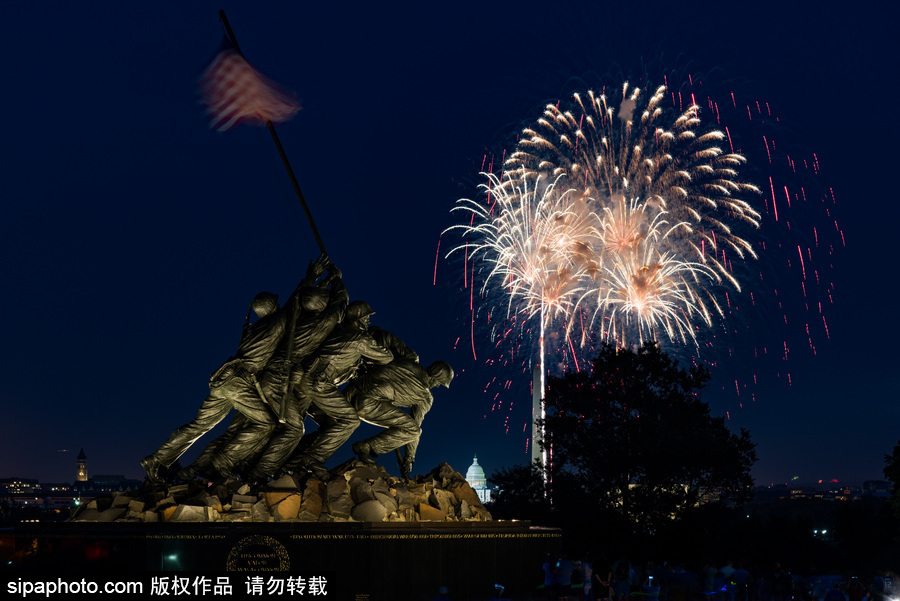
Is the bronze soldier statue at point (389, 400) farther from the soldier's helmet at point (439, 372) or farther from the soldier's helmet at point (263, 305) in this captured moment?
the soldier's helmet at point (263, 305)

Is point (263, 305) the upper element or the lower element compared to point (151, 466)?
upper

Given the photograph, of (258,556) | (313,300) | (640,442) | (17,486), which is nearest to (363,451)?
(313,300)

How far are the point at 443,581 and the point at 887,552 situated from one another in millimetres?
37416

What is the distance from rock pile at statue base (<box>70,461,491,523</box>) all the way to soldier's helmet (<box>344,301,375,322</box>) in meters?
2.58

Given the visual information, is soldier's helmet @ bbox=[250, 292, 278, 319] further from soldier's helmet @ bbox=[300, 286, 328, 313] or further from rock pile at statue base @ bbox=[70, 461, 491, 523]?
rock pile at statue base @ bbox=[70, 461, 491, 523]

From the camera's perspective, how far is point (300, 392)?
16000 millimetres

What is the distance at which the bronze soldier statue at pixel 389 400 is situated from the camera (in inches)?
656

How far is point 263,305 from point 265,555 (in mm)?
4335

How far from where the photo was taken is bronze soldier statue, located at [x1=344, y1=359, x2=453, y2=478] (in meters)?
16.7

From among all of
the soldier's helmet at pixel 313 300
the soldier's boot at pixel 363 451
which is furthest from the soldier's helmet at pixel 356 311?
the soldier's boot at pixel 363 451

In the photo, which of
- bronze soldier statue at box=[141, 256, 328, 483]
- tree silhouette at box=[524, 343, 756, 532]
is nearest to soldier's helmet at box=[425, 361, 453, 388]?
bronze soldier statue at box=[141, 256, 328, 483]

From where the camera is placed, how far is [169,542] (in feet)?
44.9

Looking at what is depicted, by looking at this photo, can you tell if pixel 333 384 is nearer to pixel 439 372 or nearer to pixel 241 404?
pixel 241 404

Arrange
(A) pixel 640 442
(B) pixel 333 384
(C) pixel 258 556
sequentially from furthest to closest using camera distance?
(A) pixel 640 442 → (B) pixel 333 384 → (C) pixel 258 556
